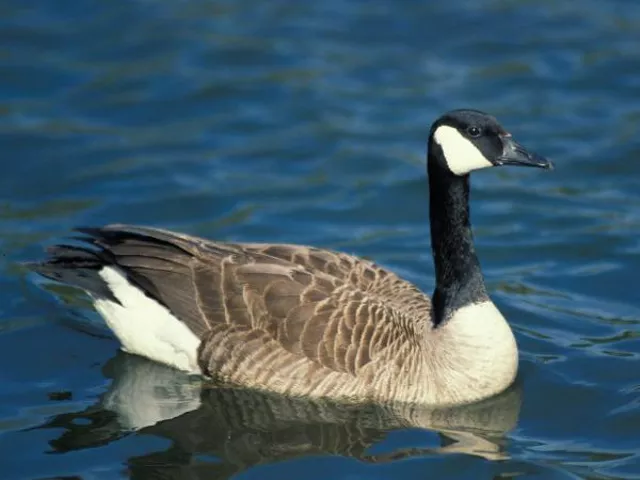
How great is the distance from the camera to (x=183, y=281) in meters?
9.30

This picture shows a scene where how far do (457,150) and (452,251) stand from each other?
80cm

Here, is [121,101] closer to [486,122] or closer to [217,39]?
[217,39]

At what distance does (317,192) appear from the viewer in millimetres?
12898

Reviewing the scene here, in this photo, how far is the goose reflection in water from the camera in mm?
8359

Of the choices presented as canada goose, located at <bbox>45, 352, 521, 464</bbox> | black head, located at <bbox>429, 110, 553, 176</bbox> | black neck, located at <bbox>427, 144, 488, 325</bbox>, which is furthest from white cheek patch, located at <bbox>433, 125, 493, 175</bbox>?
canada goose, located at <bbox>45, 352, 521, 464</bbox>

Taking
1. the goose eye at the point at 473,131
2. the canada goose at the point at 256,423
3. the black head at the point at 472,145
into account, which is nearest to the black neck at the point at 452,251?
the black head at the point at 472,145

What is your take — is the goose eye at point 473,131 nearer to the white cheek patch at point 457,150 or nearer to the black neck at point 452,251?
the white cheek patch at point 457,150


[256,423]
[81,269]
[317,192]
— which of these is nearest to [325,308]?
[256,423]

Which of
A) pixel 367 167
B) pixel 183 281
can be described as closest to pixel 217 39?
pixel 367 167

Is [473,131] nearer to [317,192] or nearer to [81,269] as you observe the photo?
[81,269]

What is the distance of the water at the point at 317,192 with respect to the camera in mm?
8586

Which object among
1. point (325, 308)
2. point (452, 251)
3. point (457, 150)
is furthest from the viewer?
point (452, 251)

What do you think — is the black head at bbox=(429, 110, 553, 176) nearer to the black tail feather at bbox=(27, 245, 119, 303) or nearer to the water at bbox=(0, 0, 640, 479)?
the water at bbox=(0, 0, 640, 479)

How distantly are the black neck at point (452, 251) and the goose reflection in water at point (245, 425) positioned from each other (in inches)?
30.9
